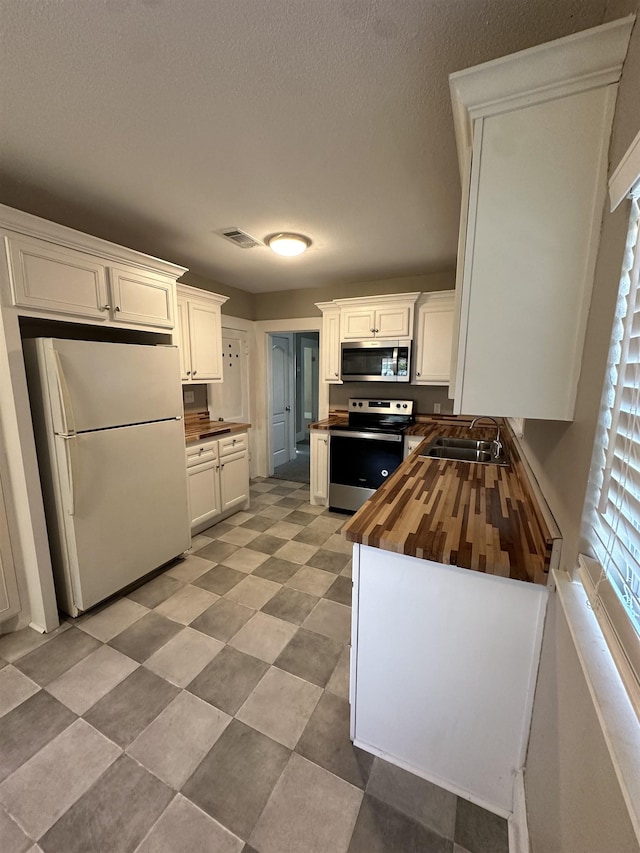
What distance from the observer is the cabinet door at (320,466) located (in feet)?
12.6

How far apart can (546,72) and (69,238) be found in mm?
2276

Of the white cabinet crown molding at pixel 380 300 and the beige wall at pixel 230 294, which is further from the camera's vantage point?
the beige wall at pixel 230 294

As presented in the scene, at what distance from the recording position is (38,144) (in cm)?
160

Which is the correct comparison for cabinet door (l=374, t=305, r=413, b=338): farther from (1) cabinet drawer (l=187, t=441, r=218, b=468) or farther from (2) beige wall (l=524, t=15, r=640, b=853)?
(2) beige wall (l=524, t=15, r=640, b=853)

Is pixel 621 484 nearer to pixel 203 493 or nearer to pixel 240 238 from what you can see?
pixel 240 238

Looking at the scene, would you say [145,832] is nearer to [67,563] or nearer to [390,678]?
[390,678]

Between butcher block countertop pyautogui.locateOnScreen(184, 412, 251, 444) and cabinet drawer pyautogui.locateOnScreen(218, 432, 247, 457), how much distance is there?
6cm

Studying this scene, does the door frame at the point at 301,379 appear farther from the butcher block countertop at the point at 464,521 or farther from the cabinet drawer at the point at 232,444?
the butcher block countertop at the point at 464,521

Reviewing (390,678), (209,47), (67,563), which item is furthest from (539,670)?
(67,563)

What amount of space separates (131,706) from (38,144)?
8.67 feet

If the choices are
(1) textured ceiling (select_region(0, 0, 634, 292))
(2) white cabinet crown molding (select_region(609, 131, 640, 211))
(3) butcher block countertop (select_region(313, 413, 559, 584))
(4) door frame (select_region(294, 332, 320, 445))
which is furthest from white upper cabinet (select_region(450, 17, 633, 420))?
(4) door frame (select_region(294, 332, 320, 445))

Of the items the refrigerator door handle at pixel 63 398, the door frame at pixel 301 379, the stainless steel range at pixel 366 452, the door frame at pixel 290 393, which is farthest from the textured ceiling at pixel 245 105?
the door frame at pixel 301 379

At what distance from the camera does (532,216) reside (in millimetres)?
1033

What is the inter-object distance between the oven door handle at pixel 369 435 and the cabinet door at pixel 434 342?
0.73 m
